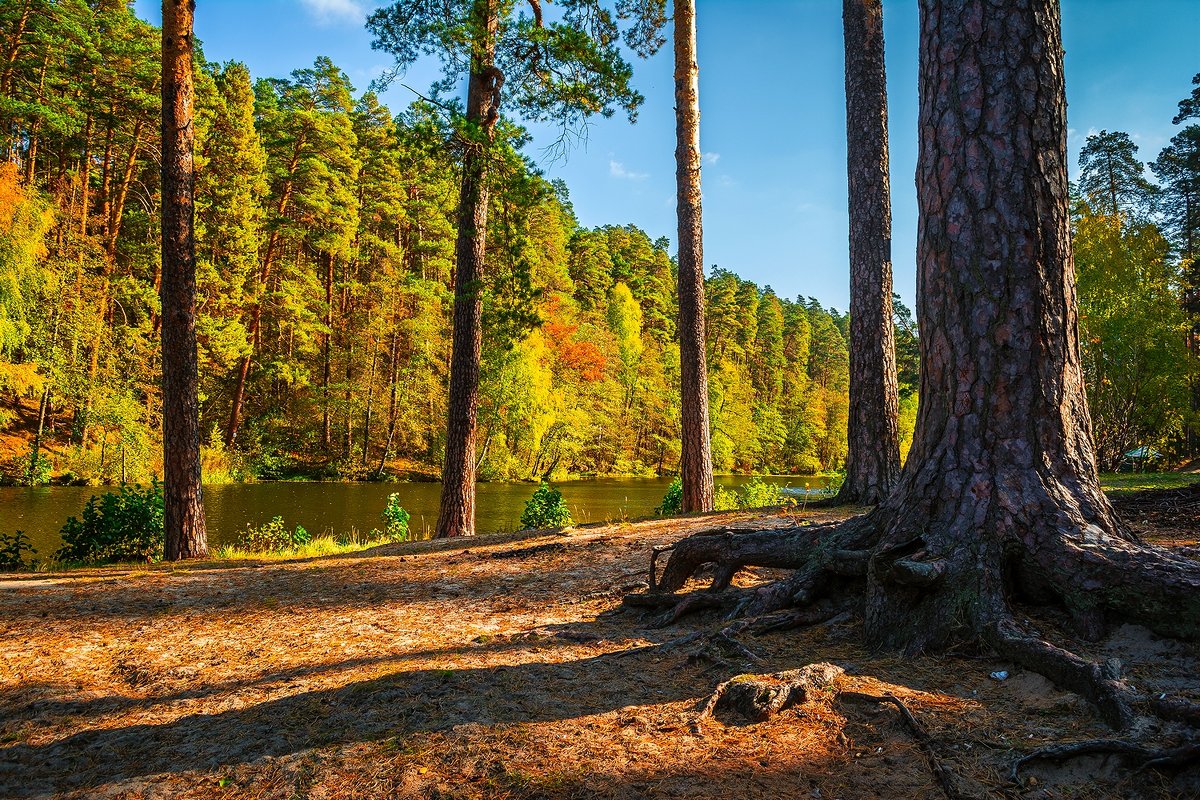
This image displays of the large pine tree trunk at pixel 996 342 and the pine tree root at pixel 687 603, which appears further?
the pine tree root at pixel 687 603

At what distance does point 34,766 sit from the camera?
2.18m

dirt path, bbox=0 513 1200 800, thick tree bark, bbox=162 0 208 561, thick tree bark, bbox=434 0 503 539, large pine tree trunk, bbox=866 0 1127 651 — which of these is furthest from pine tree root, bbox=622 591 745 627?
thick tree bark, bbox=162 0 208 561

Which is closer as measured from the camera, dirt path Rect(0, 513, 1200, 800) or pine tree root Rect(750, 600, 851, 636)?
dirt path Rect(0, 513, 1200, 800)

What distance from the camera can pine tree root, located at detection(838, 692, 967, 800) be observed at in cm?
169

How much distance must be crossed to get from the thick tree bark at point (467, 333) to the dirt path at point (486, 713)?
17.0ft

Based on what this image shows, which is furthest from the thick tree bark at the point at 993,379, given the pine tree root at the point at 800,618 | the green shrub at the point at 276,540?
the green shrub at the point at 276,540

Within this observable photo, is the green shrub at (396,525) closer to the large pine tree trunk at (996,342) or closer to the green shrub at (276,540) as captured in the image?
the green shrub at (276,540)

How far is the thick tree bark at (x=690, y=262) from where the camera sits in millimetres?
9466

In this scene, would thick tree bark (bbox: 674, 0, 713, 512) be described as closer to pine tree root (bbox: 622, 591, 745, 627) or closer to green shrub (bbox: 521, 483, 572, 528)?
green shrub (bbox: 521, 483, 572, 528)

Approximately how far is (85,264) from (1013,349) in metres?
29.9

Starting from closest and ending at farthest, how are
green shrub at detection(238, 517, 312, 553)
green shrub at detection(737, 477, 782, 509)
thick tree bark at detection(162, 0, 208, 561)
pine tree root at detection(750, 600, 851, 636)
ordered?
pine tree root at detection(750, 600, 851, 636), thick tree bark at detection(162, 0, 208, 561), green shrub at detection(238, 517, 312, 553), green shrub at detection(737, 477, 782, 509)

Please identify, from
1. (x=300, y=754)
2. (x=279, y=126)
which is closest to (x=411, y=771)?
(x=300, y=754)

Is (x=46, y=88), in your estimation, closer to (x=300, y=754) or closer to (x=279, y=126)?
(x=279, y=126)

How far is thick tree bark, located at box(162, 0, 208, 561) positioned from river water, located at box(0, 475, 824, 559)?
5.14 meters
